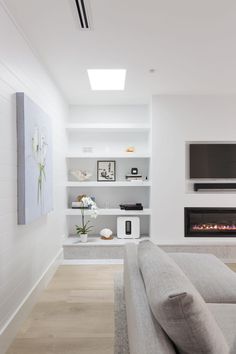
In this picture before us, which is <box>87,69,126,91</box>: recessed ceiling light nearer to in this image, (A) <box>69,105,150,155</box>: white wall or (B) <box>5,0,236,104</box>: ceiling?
(B) <box>5,0,236,104</box>: ceiling

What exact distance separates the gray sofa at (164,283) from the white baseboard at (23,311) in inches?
38.2

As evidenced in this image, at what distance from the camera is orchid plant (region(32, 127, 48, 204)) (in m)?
2.98

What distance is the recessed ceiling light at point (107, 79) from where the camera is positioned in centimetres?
395

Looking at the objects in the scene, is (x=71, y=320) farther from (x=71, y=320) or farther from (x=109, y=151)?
(x=109, y=151)

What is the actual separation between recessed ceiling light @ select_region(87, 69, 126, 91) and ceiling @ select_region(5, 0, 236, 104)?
0.36ft

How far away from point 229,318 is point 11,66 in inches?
96.1

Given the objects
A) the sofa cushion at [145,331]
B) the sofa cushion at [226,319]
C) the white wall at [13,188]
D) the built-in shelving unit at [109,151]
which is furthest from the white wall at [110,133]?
the sofa cushion at [145,331]

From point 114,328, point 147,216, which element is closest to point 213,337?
point 114,328

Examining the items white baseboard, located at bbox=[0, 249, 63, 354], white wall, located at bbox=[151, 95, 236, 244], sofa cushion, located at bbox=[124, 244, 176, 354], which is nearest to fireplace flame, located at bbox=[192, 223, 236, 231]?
white wall, located at bbox=[151, 95, 236, 244]

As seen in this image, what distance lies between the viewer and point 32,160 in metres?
2.88

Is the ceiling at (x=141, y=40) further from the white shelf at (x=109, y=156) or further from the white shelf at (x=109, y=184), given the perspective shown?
the white shelf at (x=109, y=184)

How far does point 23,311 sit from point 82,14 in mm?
2621

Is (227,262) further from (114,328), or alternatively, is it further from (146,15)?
(146,15)

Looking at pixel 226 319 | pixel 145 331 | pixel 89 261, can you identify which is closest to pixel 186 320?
pixel 145 331
